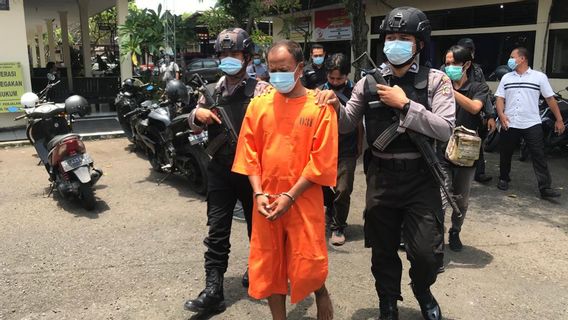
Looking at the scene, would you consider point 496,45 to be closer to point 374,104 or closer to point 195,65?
point 374,104

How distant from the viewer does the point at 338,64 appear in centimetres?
435

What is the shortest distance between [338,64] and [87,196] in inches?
118

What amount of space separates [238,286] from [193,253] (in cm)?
75

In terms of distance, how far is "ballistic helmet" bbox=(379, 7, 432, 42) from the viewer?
264 centimetres

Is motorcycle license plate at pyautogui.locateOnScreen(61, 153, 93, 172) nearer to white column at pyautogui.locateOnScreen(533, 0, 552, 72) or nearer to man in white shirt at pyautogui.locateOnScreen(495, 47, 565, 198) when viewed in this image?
man in white shirt at pyautogui.locateOnScreen(495, 47, 565, 198)

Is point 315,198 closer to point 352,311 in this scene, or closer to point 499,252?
point 352,311

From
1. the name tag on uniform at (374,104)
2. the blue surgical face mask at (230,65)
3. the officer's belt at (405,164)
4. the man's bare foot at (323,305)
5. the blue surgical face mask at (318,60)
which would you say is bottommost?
the man's bare foot at (323,305)

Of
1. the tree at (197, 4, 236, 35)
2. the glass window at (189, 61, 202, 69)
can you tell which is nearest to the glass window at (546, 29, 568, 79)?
the tree at (197, 4, 236, 35)

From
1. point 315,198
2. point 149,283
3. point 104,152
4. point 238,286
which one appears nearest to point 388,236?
point 315,198

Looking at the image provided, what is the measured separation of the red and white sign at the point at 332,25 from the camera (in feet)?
47.1

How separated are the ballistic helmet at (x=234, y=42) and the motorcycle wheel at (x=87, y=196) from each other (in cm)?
275

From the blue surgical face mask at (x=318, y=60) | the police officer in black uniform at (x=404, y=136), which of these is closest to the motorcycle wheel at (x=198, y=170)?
the blue surgical face mask at (x=318, y=60)

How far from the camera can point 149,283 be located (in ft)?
11.8

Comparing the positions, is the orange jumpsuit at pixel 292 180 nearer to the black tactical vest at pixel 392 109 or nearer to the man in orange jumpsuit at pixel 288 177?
the man in orange jumpsuit at pixel 288 177
